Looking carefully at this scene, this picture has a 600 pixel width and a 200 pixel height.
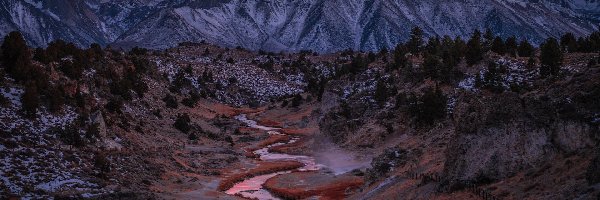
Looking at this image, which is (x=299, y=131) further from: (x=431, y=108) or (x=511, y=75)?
(x=511, y=75)

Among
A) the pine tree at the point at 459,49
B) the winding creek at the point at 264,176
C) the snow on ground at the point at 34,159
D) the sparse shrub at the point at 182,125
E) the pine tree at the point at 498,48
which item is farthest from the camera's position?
the sparse shrub at the point at 182,125

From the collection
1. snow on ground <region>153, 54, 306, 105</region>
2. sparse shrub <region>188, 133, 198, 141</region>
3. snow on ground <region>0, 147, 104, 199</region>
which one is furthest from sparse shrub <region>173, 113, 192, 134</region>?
snow on ground <region>153, 54, 306, 105</region>

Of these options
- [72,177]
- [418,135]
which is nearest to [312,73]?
[418,135]

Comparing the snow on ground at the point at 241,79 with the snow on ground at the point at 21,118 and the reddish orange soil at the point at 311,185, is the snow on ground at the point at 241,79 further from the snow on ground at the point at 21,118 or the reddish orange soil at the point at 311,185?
the snow on ground at the point at 21,118

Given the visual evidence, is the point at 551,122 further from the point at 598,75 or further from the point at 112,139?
the point at 112,139

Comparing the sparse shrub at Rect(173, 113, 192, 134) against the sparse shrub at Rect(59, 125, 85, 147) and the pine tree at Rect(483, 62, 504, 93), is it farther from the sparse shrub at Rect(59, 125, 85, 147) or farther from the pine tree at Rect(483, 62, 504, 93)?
the pine tree at Rect(483, 62, 504, 93)

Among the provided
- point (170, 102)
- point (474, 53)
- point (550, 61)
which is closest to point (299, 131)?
point (170, 102)

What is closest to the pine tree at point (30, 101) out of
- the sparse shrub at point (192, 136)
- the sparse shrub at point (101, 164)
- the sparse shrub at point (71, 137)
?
the sparse shrub at point (71, 137)

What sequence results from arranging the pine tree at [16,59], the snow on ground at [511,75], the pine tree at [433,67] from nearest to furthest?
the pine tree at [16,59], the snow on ground at [511,75], the pine tree at [433,67]
